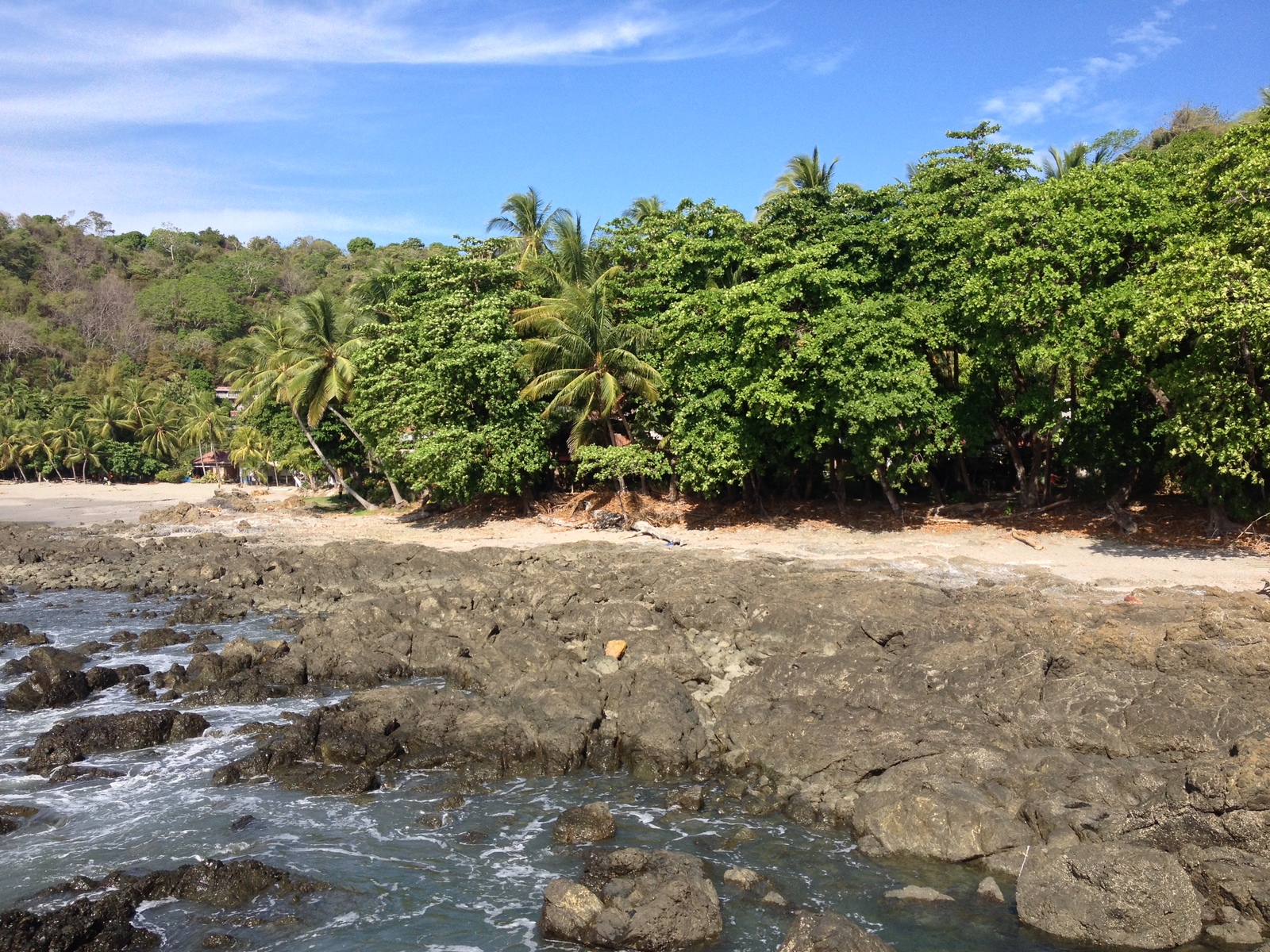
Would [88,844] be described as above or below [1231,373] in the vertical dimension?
below

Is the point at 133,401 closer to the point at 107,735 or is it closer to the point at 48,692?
the point at 48,692

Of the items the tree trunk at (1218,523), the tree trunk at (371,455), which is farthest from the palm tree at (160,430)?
the tree trunk at (1218,523)

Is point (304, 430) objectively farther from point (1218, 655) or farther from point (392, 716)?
point (1218, 655)

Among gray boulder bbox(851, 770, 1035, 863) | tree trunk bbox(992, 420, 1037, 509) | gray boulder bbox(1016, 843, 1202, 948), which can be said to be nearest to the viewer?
gray boulder bbox(1016, 843, 1202, 948)

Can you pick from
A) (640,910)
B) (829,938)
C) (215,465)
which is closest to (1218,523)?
(829,938)

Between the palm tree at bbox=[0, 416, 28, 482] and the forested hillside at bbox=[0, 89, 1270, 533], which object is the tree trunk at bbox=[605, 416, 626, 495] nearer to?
the forested hillside at bbox=[0, 89, 1270, 533]

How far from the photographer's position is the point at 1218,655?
12.0 metres

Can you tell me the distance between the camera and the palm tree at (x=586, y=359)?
1067 inches

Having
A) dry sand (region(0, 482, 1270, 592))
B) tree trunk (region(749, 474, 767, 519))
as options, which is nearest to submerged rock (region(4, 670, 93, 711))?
dry sand (region(0, 482, 1270, 592))

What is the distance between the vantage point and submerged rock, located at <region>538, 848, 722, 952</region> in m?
8.15

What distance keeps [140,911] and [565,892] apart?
4.07 metres

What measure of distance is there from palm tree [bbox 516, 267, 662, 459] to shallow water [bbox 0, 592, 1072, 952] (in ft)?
52.4

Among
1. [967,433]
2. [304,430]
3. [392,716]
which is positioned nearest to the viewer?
[392,716]

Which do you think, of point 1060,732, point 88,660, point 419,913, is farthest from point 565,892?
point 88,660
